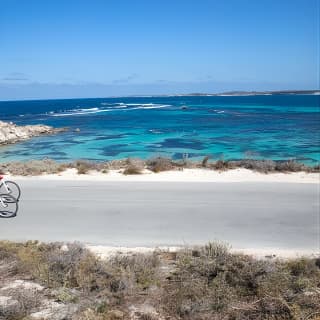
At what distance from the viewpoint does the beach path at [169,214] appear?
9398 millimetres

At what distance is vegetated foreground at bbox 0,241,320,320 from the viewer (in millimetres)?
5883

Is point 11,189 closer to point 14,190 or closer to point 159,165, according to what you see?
point 14,190

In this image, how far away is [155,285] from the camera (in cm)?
679

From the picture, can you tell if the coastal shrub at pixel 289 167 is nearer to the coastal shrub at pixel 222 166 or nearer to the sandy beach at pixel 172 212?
the sandy beach at pixel 172 212

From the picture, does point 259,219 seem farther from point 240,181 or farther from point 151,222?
point 240,181

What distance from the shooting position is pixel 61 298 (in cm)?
629

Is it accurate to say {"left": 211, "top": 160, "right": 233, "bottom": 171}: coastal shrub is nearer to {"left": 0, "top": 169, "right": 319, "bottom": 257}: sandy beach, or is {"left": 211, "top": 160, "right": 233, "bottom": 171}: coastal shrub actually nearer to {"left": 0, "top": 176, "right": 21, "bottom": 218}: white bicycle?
{"left": 0, "top": 169, "right": 319, "bottom": 257}: sandy beach

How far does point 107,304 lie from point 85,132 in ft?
142

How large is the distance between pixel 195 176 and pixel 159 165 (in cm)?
203

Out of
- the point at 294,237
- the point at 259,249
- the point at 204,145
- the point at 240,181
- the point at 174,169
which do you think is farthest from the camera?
the point at 204,145

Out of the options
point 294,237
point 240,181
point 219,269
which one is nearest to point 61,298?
point 219,269

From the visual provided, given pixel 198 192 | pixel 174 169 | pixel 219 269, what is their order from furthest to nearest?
pixel 174 169 → pixel 198 192 → pixel 219 269

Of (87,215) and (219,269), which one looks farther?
(87,215)

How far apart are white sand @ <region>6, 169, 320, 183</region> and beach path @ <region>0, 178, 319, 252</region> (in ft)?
2.84
